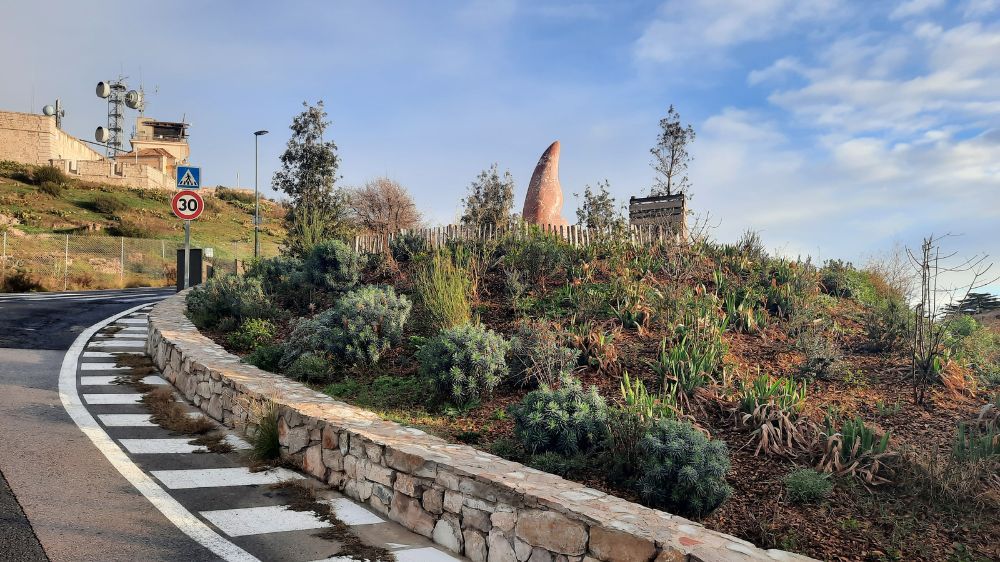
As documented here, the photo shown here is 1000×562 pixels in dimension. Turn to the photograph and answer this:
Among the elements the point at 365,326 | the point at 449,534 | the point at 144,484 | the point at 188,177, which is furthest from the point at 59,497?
the point at 188,177

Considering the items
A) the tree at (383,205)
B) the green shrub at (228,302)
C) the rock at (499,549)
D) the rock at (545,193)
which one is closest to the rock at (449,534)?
the rock at (499,549)

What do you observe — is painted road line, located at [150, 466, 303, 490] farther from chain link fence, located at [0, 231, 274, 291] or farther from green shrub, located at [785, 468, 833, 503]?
chain link fence, located at [0, 231, 274, 291]

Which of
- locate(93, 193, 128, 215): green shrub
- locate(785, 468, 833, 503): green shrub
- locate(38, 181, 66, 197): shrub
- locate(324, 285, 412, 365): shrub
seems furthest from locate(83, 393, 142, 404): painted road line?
locate(38, 181, 66, 197): shrub

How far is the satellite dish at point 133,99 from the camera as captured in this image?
263ft

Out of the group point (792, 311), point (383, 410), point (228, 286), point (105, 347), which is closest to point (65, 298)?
point (105, 347)

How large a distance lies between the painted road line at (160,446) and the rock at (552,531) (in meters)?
4.27

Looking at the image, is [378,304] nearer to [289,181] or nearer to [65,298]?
[65,298]

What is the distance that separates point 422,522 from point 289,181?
30746 millimetres

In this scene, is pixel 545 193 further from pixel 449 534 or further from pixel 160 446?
pixel 449 534

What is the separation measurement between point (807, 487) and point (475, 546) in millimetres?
2453

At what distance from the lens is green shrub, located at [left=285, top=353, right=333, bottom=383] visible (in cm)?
798

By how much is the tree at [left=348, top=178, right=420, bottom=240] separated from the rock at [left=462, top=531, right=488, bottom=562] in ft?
116

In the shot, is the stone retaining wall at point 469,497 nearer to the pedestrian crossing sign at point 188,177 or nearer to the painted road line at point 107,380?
the painted road line at point 107,380

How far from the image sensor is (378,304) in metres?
8.64
